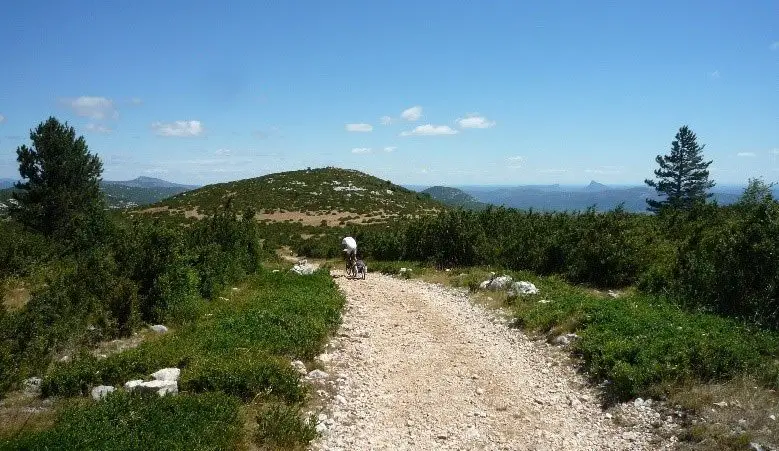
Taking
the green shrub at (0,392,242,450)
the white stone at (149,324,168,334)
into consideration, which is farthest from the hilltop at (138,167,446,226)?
the green shrub at (0,392,242,450)

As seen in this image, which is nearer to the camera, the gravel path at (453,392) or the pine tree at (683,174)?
the gravel path at (453,392)

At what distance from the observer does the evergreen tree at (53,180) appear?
28594mm

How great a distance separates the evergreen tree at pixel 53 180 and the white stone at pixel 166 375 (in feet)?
80.2

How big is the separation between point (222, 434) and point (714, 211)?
2597 cm

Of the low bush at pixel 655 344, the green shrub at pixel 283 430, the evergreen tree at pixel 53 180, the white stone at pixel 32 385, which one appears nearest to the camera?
the green shrub at pixel 283 430

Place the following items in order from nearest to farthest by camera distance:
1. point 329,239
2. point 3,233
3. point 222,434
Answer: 1. point 222,434
2. point 3,233
3. point 329,239

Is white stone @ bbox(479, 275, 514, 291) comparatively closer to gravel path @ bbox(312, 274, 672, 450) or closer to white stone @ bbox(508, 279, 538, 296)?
white stone @ bbox(508, 279, 538, 296)

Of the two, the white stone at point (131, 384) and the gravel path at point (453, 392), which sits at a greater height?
the white stone at point (131, 384)

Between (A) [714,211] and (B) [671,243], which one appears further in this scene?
(A) [714,211]

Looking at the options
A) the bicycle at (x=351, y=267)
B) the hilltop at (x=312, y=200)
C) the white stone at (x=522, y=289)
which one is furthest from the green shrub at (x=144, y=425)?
the hilltop at (x=312, y=200)

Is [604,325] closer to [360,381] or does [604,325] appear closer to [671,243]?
[360,381]

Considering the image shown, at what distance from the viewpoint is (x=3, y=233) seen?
2061 centimetres

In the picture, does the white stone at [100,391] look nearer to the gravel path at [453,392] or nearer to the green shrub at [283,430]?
the green shrub at [283,430]

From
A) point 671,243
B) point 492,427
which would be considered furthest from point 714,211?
point 492,427
